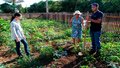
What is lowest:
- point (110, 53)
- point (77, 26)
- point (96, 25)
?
point (110, 53)

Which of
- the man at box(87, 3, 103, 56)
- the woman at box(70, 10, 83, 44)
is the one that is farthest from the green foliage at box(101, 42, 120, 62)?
the woman at box(70, 10, 83, 44)

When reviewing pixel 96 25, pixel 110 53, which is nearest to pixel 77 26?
pixel 96 25

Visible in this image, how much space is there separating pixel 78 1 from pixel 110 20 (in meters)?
24.6

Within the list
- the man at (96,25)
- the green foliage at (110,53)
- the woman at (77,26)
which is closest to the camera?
the green foliage at (110,53)

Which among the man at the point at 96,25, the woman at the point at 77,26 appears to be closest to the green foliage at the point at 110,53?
the man at the point at 96,25

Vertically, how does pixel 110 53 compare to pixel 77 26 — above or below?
below

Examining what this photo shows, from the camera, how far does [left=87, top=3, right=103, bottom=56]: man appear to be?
927 centimetres

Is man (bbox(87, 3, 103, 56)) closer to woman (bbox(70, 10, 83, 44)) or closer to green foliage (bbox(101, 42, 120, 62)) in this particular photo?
green foliage (bbox(101, 42, 120, 62))

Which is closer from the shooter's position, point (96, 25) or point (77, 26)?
point (96, 25)

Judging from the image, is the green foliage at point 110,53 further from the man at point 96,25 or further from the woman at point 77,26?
the woman at point 77,26

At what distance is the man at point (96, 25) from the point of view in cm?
927

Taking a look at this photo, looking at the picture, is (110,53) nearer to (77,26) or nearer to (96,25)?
(96,25)

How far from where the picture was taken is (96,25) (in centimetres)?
941

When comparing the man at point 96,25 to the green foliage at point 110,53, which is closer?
the green foliage at point 110,53
